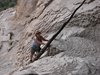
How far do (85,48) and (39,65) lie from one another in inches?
78.4

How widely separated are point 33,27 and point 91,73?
23.2 feet

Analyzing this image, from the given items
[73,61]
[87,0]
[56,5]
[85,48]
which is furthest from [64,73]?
[56,5]

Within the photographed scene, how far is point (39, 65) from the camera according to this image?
11367 mm

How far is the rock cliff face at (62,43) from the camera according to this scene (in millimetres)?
11109

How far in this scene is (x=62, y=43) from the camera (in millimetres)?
12734

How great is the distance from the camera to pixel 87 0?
48.2 feet

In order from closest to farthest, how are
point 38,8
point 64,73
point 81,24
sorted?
point 64,73 < point 81,24 < point 38,8

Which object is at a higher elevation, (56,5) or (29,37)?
(56,5)

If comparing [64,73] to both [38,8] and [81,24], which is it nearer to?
[81,24]

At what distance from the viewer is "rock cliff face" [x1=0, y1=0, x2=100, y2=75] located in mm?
11109

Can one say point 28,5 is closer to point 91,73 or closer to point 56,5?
point 56,5

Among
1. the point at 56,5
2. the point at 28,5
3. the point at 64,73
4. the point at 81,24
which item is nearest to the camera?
the point at 64,73

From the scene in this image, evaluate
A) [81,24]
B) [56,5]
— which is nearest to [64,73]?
[81,24]

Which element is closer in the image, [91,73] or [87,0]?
[91,73]
